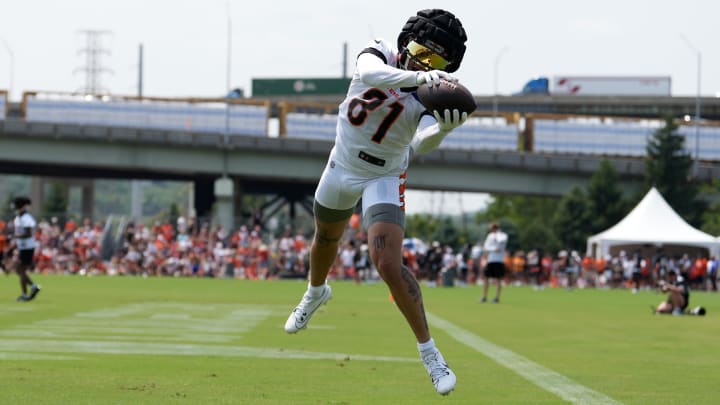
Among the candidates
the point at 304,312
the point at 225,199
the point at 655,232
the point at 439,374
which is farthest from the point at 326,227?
the point at 225,199

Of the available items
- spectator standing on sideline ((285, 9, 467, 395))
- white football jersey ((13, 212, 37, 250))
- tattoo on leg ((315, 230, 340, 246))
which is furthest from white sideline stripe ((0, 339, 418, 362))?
white football jersey ((13, 212, 37, 250))

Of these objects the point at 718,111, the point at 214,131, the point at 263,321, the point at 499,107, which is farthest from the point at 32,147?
the point at 718,111

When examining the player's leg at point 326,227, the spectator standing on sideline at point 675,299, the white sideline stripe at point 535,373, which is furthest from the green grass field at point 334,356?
the spectator standing on sideline at point 675,299

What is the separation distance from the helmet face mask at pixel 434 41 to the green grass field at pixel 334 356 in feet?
7.73

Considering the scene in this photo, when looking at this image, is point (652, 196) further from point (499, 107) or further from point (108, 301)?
point (499, 107)

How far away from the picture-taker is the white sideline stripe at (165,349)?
12672 millimetres

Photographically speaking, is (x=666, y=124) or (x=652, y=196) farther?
(x=666, y=124)

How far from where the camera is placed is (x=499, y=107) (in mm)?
117438

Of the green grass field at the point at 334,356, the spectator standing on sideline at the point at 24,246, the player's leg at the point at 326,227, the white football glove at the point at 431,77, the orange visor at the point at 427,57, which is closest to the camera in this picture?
the white football glove at the point at 431,77

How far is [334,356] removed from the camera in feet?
42.3

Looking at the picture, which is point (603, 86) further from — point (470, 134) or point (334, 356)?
point (334, 356)

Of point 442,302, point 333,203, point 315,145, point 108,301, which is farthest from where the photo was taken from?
point 315,145

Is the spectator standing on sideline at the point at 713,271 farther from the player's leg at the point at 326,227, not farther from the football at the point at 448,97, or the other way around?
the football at the point at 448,97

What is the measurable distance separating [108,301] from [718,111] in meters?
97.9
